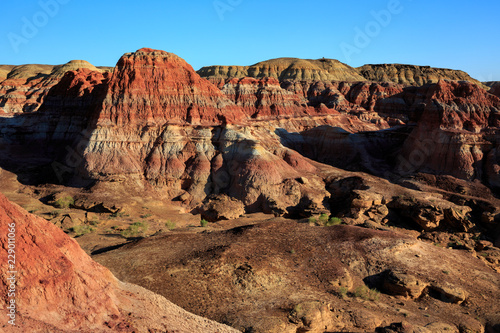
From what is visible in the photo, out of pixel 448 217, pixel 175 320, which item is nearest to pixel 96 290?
pixel 175 320

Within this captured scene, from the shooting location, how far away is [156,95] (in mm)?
42156

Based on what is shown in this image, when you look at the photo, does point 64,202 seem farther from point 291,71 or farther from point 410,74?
point 410,74

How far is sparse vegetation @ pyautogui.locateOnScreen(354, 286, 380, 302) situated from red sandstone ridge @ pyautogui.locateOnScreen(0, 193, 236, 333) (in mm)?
7473

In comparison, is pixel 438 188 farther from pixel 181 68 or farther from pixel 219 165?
pixel 181 68

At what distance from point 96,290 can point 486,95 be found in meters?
53.6

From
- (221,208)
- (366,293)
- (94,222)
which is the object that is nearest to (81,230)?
(94,222)

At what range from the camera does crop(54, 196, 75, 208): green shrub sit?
33.2 meters

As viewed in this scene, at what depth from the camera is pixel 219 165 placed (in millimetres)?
39781

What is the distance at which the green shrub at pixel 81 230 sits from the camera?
25.6 meters

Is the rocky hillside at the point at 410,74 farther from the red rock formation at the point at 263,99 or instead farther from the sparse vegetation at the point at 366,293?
the sparse vegetation at the point at 366,293

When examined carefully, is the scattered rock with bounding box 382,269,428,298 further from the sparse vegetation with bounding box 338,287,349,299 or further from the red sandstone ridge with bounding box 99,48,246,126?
the red sandstone ridge with bounding box 99,48,246,126

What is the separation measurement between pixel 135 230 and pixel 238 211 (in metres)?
10.8

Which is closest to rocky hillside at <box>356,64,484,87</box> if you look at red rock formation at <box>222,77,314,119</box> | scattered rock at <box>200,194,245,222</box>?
red rock formation at <box>222,77,314,119</box>

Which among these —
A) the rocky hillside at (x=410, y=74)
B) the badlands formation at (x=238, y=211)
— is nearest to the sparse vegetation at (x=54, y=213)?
the badlands formation at (x=238, y=211)
